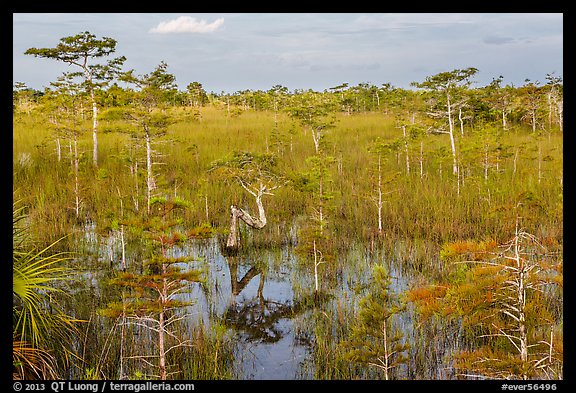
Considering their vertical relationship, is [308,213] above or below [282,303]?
above

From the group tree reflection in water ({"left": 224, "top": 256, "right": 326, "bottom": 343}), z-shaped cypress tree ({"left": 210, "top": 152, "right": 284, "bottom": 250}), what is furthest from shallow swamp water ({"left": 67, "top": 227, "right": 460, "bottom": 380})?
z-shaped cypress tree ({"left": 210, "top": 152, "right": 284, "bottom": 250})

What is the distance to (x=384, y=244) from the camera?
35.3ft

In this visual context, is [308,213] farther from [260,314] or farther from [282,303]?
[260,314]

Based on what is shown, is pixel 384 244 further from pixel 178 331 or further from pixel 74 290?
pixel 74 290

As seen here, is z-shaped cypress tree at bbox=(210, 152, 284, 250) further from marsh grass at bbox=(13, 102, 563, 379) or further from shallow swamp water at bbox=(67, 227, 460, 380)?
shallow swamp water at bbox=(67, 227, 460, 380)

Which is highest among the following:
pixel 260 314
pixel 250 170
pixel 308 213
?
pixel 250 170

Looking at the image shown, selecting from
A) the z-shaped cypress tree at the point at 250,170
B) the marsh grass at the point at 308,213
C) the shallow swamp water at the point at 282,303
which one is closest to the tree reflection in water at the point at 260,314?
the shallow swamp water at the point at 282,303

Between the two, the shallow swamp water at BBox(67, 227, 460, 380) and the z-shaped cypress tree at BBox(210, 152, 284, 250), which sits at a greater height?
A: the z-shaped cypress tree at BBox(210, 152, 284, 250)

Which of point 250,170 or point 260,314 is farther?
point 250,170

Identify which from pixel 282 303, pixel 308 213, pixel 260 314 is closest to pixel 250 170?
pixel 308 213

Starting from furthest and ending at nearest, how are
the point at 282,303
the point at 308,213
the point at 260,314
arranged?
the point at 308,213 → the point at 282,303 → the point at 260,314

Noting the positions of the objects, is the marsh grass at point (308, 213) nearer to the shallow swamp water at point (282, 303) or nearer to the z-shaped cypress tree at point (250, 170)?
the shallow swamp water at point (282, 303)
